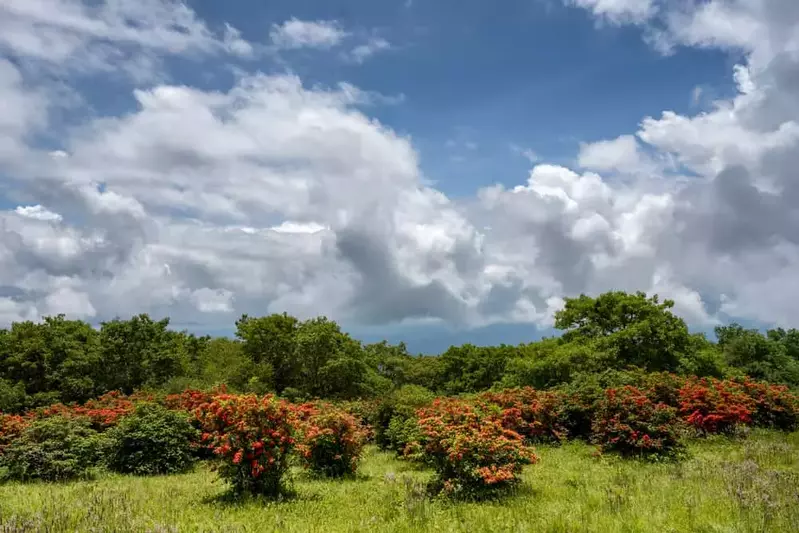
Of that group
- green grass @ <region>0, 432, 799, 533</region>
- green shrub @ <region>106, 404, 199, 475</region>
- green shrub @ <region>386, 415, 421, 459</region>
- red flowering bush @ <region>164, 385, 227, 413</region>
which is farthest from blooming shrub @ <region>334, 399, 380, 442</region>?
green grass @ <region>0, 432, 799, 533</region>

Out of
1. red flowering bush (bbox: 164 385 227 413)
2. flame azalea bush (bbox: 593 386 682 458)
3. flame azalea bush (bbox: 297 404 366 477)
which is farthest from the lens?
red flowering bush (bbox: 164 385 227 413)

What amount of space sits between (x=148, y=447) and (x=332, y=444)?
726 centimetres

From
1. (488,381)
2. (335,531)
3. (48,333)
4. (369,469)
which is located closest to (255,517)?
(335,531)

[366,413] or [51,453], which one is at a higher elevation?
[366,413]

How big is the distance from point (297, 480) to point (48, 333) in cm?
3756

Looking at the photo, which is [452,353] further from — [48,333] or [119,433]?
[119,433]

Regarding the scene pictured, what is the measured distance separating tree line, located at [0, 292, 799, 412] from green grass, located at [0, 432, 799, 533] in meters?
20.6

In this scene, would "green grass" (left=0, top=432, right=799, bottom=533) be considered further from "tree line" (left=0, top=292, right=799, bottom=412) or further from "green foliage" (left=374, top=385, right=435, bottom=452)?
"tree line" (left=0, top=292, right=799, bottom=412)

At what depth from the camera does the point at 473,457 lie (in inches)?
499

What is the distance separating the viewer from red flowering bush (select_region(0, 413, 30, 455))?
18.9 meters

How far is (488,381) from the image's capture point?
2233 inches

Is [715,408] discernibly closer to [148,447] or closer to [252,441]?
[252,441]

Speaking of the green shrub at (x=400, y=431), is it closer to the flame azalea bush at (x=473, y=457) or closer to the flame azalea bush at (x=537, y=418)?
the flame azalea bush at (x=537, y=418)

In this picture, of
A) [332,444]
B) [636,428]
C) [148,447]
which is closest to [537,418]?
[636,428]
